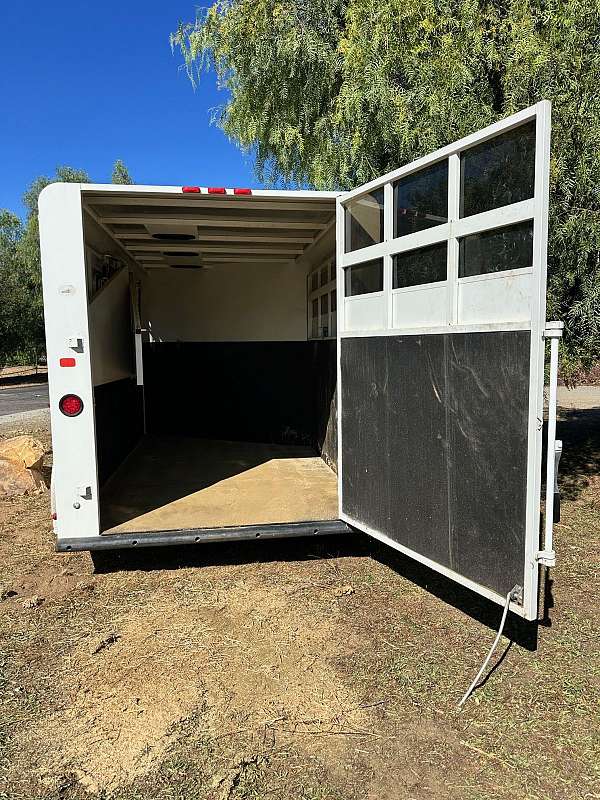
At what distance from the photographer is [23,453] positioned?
6688mm

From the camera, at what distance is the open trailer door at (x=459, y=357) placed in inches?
99.7

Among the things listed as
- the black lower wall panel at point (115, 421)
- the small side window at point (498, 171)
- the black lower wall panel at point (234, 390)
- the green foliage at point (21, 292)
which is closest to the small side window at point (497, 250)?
the small side window at point (498, 171)

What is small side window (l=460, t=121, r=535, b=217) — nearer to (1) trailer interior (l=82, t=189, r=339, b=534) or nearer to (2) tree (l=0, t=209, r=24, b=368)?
(1) trailer interior (l=82, t=189, r=339, b=534)

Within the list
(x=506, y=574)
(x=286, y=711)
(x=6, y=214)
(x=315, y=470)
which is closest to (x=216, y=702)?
(x=286, y=711)

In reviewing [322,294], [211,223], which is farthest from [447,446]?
[322,294]

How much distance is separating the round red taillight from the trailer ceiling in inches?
49.4

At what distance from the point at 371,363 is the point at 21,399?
57.0ft

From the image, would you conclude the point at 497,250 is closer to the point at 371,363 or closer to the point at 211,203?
the point at 371,363

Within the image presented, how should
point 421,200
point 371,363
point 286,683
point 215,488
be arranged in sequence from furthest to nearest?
point 215,488 → point 371,363 → point 421,200 → point 286,683

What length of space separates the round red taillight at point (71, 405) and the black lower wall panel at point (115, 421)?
389 millimetres

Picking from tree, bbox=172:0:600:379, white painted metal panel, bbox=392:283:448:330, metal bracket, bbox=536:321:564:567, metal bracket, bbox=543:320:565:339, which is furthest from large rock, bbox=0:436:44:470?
metal bracket, bbox=543:320:565:339

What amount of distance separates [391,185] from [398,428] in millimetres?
1350

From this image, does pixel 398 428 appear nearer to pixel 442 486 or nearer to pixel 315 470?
pixel 442 486

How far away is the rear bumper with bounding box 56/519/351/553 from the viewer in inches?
148
